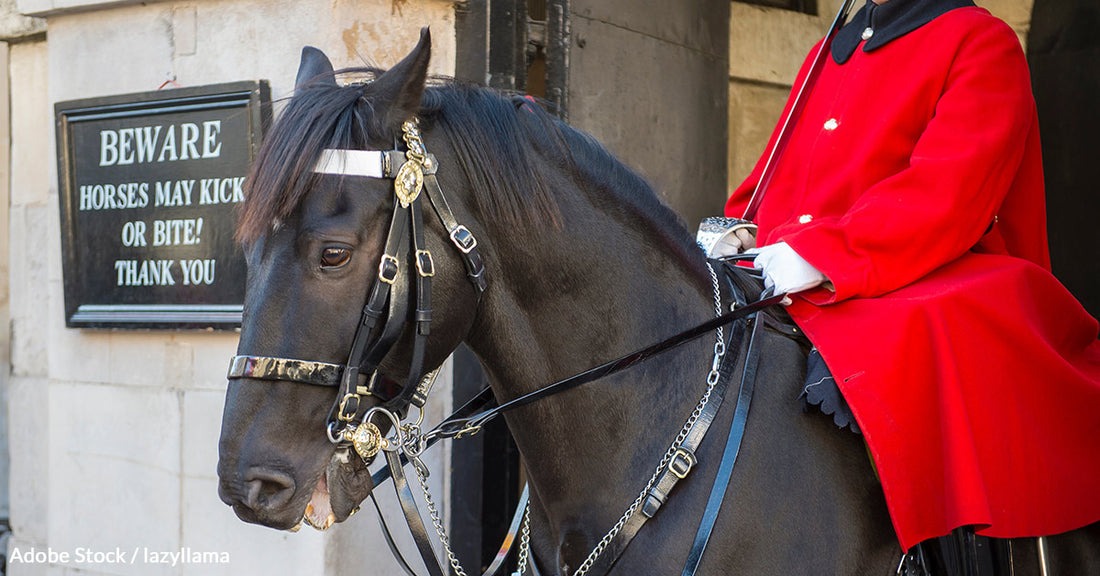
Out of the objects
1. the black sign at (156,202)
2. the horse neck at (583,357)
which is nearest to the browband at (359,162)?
the horse neck at (583,357)

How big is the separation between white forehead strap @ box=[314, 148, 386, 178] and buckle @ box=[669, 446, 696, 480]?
785 mm

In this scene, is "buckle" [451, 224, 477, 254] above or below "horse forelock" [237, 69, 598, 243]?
below

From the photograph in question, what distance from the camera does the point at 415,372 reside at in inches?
71.7

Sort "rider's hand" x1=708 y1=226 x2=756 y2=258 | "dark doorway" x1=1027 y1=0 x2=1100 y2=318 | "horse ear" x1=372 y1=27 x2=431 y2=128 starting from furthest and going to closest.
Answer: "dark doorway" x1=1027 y1=0 x2=1100 y2=318
"rider's hand" x1=708 y1=226 x2=756 y2=258
"horse ear" x1=372 y1=27 x2=431 y2=128

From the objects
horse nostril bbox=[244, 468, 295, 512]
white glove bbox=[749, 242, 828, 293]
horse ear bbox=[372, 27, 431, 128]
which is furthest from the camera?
white glove bbox=[749, 242, 828, 293]

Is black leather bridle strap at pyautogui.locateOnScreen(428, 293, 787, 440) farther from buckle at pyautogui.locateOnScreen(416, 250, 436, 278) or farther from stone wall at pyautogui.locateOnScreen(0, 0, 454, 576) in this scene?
stone wall at pyautogui.locateOnScreen(0, 0, 454, 576)

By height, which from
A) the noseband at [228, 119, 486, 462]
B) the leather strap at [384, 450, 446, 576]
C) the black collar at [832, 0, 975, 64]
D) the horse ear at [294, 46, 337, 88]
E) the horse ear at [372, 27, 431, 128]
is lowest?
the leather strap at [384, 450, 446, 576]

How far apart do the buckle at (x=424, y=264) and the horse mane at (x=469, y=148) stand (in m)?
0.18

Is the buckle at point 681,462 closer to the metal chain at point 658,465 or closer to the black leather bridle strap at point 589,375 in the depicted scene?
Answer: the metal chain at point 658,465

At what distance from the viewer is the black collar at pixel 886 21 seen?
2.42 m

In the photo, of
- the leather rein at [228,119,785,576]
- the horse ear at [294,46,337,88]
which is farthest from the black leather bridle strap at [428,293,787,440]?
the horse ear at [294,46,337,88]

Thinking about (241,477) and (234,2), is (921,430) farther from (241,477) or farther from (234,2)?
(234,2)

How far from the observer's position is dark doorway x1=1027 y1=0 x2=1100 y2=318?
5.56 meters

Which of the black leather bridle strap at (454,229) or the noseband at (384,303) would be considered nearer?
the noseband at (384,303)
